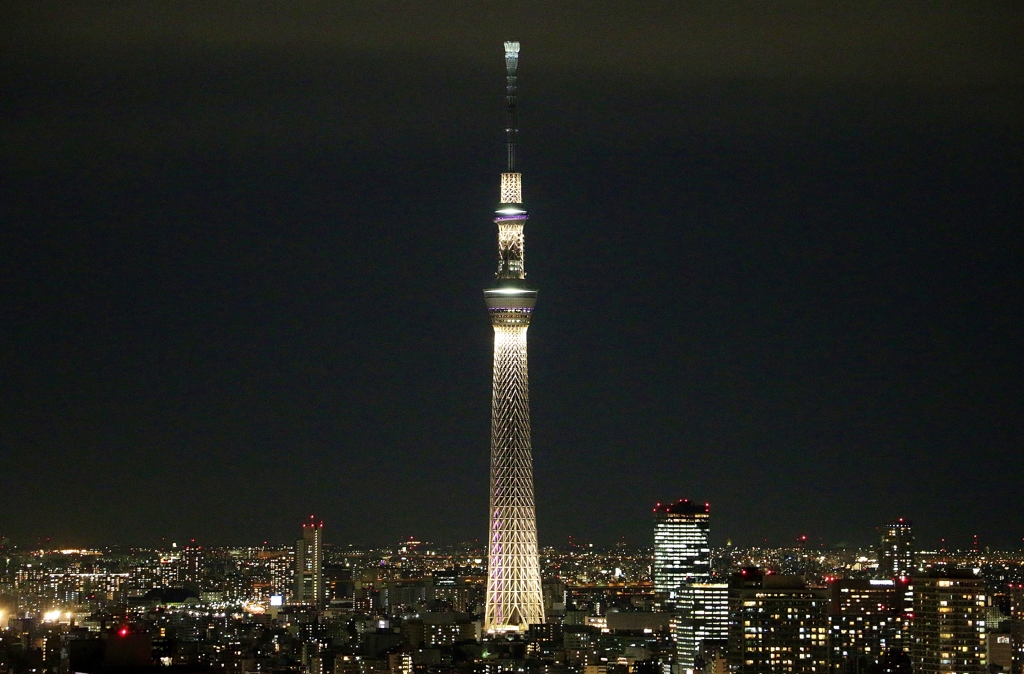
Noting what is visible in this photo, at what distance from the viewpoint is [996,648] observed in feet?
140

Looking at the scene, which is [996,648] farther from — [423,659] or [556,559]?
[556,559]

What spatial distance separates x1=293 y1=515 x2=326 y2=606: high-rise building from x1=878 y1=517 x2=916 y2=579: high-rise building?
15.2 m

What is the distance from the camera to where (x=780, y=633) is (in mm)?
42844

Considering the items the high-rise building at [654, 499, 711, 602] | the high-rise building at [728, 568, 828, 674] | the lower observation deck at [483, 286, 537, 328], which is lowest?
the high-rise building at [728, 568, 828, 674]

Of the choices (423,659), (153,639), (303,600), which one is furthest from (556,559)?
(153,639)

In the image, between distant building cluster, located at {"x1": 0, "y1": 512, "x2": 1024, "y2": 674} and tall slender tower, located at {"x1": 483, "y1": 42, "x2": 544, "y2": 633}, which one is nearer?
distant building cluster, located at {"x1": 0, "y1": 512, "x2": 1024, "y2": 674}

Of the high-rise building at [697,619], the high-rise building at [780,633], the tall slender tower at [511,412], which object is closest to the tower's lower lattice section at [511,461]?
the tall slender tower at [511,412]

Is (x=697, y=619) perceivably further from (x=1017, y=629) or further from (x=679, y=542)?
(x=679, y=542)

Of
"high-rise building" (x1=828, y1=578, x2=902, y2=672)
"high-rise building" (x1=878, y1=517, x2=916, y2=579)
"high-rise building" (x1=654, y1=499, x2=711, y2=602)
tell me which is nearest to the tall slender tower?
"high-rise building" (x1=828, y1=578, x2=902, y2=672)

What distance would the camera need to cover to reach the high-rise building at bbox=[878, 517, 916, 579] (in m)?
65.7

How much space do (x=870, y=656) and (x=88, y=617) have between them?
13.9 meters

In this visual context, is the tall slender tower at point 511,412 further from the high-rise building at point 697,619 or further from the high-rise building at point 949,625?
the high-rise building at point 949,625

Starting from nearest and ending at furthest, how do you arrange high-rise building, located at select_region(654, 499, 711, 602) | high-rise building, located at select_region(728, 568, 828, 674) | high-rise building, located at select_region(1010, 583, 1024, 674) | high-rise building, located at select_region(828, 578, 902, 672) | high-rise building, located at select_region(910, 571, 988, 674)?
high-rise building, located at select_region(910, 571, 988, 674) < high-rise building, located at select_region(728, 568, 828, 674) < high-rise building, located at select_region(1010, 583, 1024, 674) < high-rise building, located at select_region(828, 578, 902, 672) < high-rise building, located at select_region(654, 499, 711, 602)

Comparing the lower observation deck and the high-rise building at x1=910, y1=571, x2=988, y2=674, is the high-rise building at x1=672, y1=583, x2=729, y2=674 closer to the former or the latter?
the high-rise building at x1=910, y1=571, x2=988, y2=674
